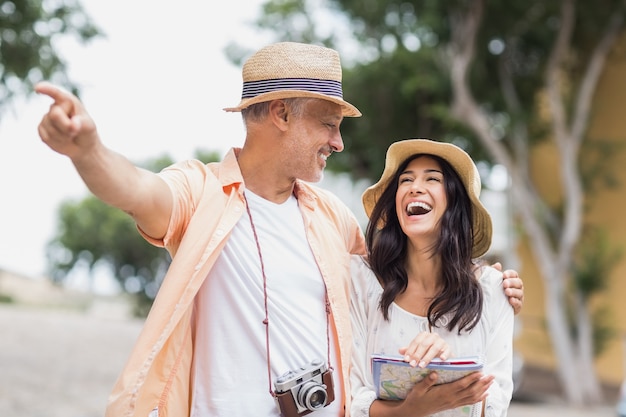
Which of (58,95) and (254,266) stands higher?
(58,95)

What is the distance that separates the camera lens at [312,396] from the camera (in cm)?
262

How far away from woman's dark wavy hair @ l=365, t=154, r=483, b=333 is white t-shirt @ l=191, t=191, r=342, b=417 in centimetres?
24

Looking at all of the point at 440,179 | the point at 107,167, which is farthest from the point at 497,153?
the point at 107,167

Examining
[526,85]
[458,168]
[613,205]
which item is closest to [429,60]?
[526,85]

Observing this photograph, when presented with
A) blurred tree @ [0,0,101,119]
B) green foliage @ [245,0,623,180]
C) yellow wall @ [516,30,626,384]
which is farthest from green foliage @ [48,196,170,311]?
blurred tree @ [0,0,101,119]

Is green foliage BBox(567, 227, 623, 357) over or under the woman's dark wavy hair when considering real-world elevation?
over

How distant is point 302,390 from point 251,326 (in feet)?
0.80

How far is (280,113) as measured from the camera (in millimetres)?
2867

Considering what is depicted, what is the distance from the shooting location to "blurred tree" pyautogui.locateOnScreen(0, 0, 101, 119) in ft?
26.9

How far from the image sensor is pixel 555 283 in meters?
13.7

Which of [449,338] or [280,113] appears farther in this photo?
[280,113]

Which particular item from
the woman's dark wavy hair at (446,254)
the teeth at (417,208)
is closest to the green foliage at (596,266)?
the woman's dark wavy hair at (446,254)

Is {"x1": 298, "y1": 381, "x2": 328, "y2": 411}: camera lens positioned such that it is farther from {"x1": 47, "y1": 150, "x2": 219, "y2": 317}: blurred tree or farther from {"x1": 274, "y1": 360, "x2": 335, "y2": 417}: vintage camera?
{"x1": 47, "y1": 150, "x2": 219, "y2": 317}: blurred tree

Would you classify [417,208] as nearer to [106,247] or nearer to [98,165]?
[98,165]
